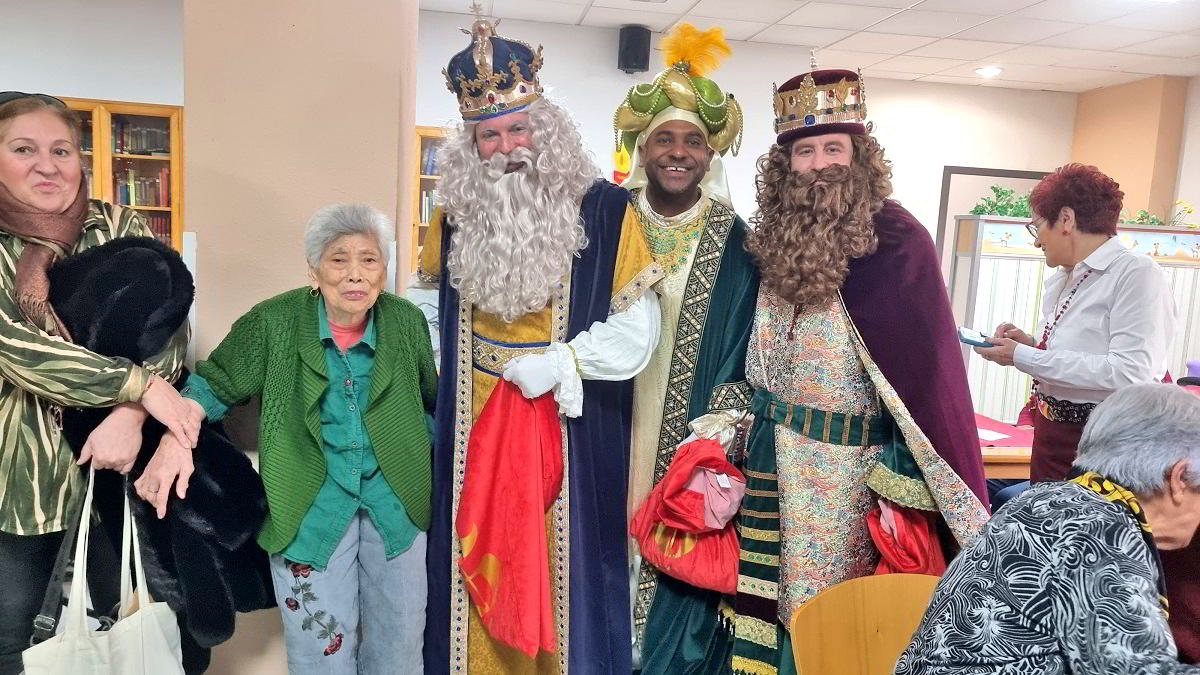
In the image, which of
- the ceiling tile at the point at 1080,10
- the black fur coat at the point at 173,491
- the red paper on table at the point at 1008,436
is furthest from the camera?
the ceiling tile at the point at 1080,10

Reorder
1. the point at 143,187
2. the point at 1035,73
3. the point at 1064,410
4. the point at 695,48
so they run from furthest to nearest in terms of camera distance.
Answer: the point at 1035,73 < the point at 143,187 < the point at 1064,410 < the point at 695,48

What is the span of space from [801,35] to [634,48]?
4.79 ft

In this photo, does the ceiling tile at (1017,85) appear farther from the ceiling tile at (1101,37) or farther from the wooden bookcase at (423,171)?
the wooden bookcase at (423,171)

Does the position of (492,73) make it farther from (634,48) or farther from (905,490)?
(634,48)

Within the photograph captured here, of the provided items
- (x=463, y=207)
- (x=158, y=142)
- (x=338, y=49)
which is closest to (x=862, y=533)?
(x=463, y=207)

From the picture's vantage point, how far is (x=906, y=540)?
1966mm

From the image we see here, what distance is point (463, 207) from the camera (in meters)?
2.04

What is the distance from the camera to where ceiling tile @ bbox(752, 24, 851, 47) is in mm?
6477

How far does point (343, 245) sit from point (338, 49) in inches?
28.6

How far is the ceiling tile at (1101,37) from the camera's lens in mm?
6152

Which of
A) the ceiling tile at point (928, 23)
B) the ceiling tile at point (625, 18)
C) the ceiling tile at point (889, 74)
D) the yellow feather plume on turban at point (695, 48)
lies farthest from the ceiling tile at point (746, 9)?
the yellow feather plume on turban at point (695, 48)

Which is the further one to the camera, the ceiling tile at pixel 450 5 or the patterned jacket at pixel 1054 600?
the ceiling tile at pixel 450 5

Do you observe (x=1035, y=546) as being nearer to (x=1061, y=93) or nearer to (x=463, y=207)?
(x=463, y=207)

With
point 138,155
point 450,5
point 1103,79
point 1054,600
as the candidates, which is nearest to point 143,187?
point 138,155
